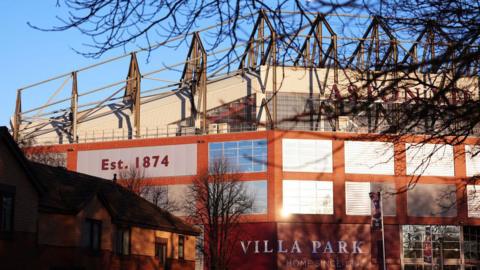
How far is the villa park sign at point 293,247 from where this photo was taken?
81188 millimetres

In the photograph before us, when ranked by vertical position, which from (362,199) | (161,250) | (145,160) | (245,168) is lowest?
(161,250)

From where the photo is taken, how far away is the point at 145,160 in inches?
3406

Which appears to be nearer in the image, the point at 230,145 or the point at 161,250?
the point at 161,250

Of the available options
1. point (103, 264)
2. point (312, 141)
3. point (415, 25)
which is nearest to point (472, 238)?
point (312, 141)

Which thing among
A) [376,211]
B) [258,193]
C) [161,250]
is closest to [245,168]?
[258,193]

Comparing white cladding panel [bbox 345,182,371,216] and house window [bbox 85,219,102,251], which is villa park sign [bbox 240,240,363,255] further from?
house window [bbox 85,219,102,251]

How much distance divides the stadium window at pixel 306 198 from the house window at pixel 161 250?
42249 mm

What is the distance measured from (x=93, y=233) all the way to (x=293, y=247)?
50.5 meters

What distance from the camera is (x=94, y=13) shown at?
1009 cm

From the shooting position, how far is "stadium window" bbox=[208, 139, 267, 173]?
82625 millimetres

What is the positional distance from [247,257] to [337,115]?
2847 inches

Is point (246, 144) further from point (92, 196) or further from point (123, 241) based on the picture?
point (92, 196)

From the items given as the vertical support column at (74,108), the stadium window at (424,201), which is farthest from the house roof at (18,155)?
the vertical support column at (74,108)

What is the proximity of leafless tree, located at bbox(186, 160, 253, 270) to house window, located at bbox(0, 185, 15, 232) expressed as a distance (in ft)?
135
